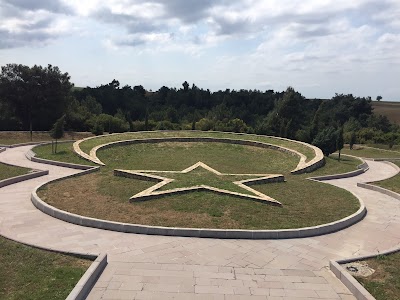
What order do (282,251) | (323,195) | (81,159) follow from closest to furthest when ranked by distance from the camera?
(282,251) → (323,195) → (81,159)

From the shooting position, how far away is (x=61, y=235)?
474 inches

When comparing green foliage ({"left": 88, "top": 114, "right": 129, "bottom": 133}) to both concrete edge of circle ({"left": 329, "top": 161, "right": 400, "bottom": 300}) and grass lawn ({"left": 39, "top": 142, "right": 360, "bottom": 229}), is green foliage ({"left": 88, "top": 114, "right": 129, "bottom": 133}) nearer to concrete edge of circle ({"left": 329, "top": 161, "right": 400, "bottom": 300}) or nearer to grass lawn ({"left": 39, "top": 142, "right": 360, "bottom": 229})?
grass lawn ({"left": 39, "top": 142, "right": 360, "bottom": 229})

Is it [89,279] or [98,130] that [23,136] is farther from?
[89,279]

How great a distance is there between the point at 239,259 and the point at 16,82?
3954 centimetres

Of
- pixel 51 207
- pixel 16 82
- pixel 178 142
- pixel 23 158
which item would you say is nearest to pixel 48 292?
pixel 51 207

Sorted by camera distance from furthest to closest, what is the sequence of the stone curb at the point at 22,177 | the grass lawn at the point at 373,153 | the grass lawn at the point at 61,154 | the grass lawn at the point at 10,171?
the grass lawn at the point at 373,153, the grass lawn at the point at 61,154, the grass lawn at the point at 10,171, the stone curb at the point at 22,177

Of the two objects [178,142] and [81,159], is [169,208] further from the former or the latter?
[178,142]

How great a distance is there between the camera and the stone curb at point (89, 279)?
8.03m

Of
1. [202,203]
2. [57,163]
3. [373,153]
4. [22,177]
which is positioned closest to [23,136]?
[57,163]

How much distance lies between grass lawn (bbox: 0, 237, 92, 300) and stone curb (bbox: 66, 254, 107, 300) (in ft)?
0.64

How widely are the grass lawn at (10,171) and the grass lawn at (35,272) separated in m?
10.4

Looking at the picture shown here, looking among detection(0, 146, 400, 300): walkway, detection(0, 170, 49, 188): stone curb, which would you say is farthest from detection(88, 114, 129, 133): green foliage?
A: detection(0, 146, 400, 300): walkway

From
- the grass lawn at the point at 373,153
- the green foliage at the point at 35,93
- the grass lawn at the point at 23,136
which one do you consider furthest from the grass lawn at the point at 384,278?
the green foliage at the point at 35,93

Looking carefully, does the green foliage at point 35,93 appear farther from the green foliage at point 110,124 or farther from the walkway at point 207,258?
the walkway at point 207,258
